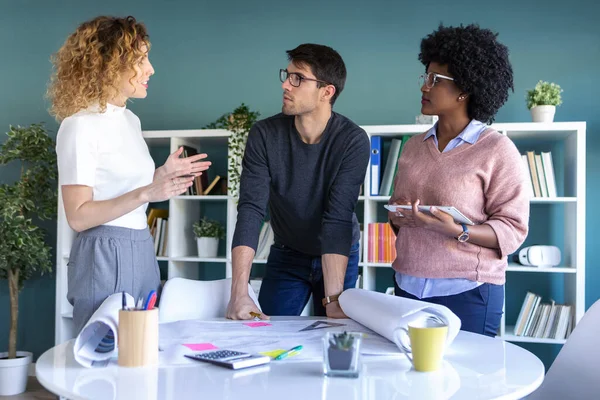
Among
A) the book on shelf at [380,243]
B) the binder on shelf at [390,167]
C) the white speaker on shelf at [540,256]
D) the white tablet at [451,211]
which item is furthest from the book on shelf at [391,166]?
the white tablet at [451,211]

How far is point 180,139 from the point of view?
391cm

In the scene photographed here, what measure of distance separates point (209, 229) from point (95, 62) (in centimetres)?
212

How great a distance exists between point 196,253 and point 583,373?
278 cm

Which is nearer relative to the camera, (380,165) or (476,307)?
(476,307)

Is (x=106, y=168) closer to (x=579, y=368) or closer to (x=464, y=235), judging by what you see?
(x=464, y=235)

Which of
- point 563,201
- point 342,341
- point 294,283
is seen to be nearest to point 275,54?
point 563,201

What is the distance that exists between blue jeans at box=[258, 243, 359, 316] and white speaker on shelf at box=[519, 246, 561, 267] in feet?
4.84

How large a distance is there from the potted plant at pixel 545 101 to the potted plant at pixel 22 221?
9.16ft

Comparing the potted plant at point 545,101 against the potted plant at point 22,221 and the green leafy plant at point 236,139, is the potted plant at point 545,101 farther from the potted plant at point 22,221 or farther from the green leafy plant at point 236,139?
the potted plant at point 22,221

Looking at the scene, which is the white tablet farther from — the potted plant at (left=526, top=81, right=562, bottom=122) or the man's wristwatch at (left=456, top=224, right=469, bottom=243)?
the potted plant at (left=526, top=81, right=562, bottom=122)

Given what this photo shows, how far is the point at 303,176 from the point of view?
2291 millimetres

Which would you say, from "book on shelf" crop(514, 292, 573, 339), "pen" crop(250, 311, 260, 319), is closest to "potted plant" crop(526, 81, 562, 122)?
"book on shelf" crop(514, 292, 573, 339)

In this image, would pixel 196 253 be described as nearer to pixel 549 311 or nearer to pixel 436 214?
pixel 549 311

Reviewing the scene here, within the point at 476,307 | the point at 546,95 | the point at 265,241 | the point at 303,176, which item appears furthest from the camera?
the point at 265,241
